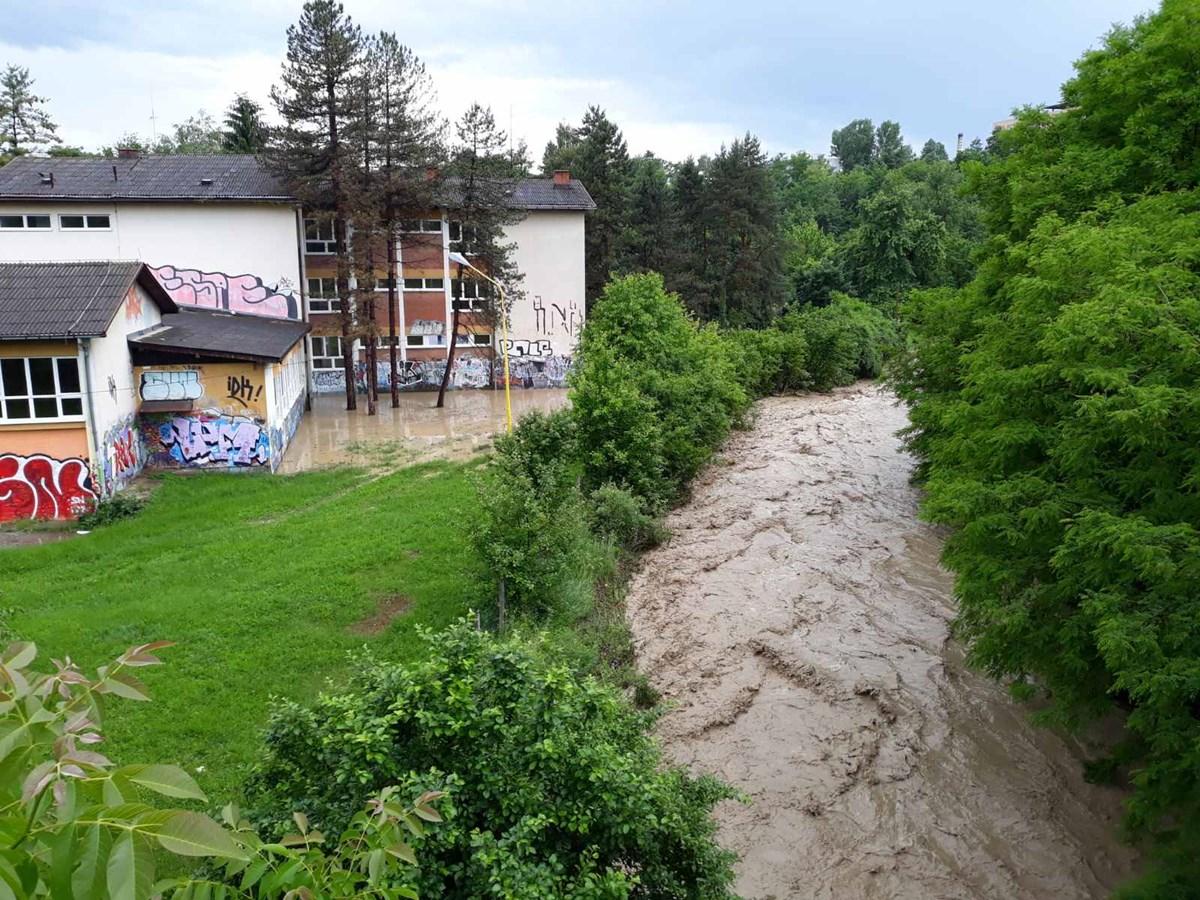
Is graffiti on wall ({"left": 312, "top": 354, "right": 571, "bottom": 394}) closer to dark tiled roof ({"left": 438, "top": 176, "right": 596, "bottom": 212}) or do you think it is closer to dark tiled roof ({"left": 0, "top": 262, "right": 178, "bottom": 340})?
dark tiled roof ({"left": 438, "top": 176, "right": 596, "bottom": 212})

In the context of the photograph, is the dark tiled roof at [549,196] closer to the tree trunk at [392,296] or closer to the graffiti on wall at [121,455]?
the tree trunk at [392,296]

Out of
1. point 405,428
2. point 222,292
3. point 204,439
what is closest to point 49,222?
point 222,292

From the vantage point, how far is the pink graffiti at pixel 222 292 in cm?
3444

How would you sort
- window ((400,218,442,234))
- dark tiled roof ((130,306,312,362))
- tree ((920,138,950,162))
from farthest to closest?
tree ((920,138,950,162)) → window ((400,218,442,234)) → dark tiled roof ((130,306,312,362))

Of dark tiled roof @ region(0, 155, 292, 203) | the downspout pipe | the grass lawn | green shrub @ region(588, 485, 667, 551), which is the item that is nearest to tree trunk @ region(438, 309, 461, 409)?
dark tiled roof @ region(0, 155, 292, 203)

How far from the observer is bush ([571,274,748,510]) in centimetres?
2069

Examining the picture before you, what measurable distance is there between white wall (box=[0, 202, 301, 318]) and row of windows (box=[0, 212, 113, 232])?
15 centimetres

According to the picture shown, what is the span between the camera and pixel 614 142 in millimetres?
47250

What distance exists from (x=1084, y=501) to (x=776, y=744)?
16.7 ft

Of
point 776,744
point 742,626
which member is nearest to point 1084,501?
point 776,744

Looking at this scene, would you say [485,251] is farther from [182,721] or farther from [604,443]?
[182,721]

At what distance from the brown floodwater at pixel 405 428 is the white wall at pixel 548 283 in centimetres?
270

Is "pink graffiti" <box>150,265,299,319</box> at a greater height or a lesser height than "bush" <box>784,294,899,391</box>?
greater

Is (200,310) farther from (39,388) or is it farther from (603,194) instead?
(603,194)
